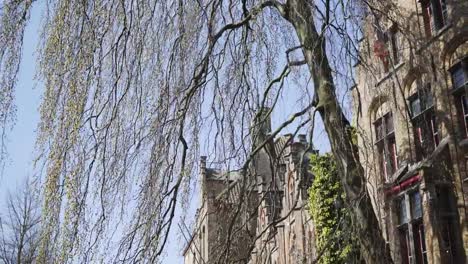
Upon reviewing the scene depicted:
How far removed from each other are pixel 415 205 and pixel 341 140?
7687 mm

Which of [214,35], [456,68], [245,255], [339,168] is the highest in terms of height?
[456,68]

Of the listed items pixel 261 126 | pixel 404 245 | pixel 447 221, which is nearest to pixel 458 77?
pixel 447 221

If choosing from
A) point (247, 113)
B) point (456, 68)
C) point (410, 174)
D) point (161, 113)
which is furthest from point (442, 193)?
point (161, 113)

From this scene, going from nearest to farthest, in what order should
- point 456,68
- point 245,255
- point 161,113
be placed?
point 161,113 → point 245,255 → point 456,68

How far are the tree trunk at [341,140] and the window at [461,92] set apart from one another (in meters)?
6.45

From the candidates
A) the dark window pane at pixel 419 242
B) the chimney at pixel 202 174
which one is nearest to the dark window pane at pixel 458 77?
the dark window pane at pixel 419 242

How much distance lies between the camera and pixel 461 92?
11930 millimetres

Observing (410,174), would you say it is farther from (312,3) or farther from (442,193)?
(312,3)

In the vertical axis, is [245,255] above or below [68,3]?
below

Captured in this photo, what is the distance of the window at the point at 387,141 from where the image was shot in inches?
543

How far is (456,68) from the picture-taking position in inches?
475

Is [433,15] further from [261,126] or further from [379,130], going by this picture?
[261,126]

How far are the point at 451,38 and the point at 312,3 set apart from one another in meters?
6.68

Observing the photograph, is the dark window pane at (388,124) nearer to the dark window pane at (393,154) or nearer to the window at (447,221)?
the dark window pane at (393,154)
